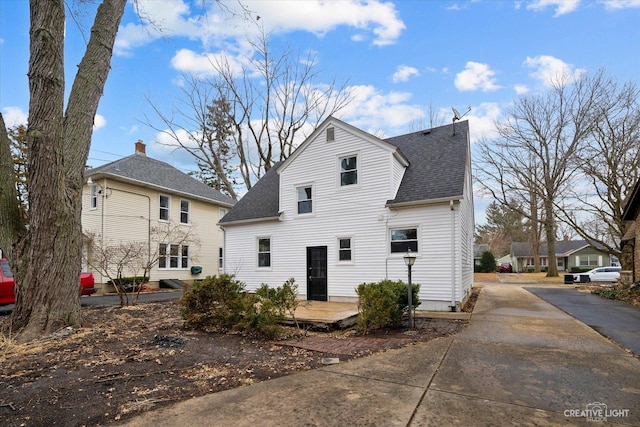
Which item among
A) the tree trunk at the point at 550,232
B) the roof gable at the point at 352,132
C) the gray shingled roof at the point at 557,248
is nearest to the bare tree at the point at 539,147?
the tree trunk at the point at 550,232

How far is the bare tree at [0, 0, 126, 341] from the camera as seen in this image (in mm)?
6258

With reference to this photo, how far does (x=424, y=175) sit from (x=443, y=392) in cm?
824

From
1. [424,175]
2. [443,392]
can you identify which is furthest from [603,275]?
[443,392]

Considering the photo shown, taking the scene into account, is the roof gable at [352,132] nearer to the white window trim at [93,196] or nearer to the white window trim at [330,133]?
the white window trim at [330,133]

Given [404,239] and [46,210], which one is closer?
[46,210]

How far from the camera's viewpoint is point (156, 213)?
60.8 feet

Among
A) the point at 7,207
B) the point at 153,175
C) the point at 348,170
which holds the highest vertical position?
the point at 153,175

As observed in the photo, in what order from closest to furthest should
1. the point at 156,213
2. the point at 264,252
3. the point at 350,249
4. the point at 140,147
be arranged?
the point at 350,249 → the point at 264,252 → the point at 156,213 → the point at 140,147

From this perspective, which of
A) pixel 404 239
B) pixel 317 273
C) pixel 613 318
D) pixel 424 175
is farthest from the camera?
pixel 317 273

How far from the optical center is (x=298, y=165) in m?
12.6

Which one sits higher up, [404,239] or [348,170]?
[348,170]

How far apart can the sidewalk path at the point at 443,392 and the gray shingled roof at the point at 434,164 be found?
5.11 meters

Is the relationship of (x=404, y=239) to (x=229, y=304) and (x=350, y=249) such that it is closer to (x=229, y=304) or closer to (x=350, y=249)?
(x=350, y=249)

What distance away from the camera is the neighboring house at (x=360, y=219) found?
31.8 ft
